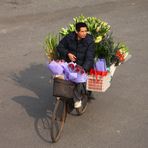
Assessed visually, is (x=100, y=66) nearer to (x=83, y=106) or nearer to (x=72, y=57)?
(x=72, y=57)

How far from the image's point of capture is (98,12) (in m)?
16.5

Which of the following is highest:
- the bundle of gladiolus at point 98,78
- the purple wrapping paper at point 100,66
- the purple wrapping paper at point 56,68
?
the purple wrapping paper at point 56,68

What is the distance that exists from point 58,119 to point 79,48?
3.99ft

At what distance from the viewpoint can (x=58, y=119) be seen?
7.78 metres

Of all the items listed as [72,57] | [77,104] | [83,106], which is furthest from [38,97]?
[72,57]

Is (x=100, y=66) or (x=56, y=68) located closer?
(x=56, y=68)

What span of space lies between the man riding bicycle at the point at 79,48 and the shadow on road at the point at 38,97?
71 centimetres

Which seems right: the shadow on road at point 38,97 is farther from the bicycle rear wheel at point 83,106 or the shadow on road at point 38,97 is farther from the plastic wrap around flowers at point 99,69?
the plastic wrap around flowers at point 99,69

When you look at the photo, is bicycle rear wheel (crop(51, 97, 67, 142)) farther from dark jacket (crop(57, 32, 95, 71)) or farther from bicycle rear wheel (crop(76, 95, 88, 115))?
dark jacket (crop(57, 32, 95, 71))

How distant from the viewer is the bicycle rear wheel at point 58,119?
7340mm

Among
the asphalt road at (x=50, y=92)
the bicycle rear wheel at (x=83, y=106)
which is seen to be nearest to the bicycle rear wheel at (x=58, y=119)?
the asphalt road at (x=50, y=92)

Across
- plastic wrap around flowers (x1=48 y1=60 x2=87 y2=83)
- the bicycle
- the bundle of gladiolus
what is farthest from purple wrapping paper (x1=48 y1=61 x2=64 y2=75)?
the bundle of gladiolus

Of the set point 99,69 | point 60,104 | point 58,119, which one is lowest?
point 58,119

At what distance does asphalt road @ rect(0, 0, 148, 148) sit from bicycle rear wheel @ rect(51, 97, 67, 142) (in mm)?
122
